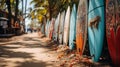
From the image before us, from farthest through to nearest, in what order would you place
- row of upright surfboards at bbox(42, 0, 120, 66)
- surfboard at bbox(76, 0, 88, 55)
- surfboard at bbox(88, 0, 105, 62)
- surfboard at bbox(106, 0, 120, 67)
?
1. surfboard at bbox(76, 0, 88, 55)
2. surfboard at bbox(88, 0, 105, 62)
3. row of upright surfboards at bbox(42, 0, 120, 66)
4. surfboard at bbox(106, 0, 120, 67)

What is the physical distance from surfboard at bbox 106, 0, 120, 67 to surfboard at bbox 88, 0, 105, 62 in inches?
13.9

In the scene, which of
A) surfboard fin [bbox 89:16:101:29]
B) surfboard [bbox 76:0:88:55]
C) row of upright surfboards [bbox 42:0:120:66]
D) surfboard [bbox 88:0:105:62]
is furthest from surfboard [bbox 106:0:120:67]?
surfboard [bbox 76:0:88:55]

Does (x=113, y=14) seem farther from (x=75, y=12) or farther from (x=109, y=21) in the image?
(x=75, y=12)

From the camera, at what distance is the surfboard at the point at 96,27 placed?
18.7 feet

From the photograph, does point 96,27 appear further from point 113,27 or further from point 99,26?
point 113,27

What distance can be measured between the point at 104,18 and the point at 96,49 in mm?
785

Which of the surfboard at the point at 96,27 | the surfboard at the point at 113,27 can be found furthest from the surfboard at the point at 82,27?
the surfboard at the point at 113,27

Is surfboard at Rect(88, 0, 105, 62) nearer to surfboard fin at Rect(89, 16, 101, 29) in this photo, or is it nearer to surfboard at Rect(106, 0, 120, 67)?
surfboard fin at Rect(89, 16, 101, 29)

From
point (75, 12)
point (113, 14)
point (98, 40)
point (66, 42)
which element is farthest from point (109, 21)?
point (66, 42)

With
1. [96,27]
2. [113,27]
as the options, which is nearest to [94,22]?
[96,27]

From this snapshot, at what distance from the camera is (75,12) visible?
9062 mm

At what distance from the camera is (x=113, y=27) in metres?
5.03

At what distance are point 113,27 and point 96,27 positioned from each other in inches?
36.5

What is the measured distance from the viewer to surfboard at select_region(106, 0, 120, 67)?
480 cm
